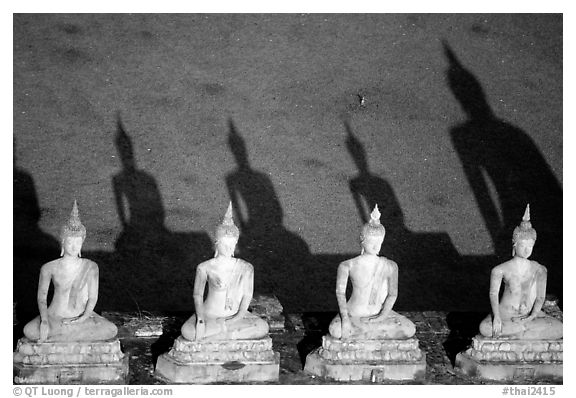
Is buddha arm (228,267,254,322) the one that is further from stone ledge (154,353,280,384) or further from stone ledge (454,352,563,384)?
stone ledge (454,352,563,384)

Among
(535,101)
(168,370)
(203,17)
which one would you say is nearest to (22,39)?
(203,17)

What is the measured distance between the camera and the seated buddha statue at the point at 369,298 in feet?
80.9

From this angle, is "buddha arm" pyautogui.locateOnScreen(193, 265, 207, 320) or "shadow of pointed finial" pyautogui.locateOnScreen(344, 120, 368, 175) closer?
"buddha arm" pyautogui.locateOnScreen(193, 265, 207, 320)

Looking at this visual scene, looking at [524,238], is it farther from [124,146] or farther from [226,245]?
[124,146]

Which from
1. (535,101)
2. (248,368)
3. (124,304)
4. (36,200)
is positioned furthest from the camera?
(535,101)

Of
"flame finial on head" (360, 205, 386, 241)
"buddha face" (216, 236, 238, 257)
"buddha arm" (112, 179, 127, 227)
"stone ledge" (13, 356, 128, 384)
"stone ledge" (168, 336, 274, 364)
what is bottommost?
"stone ledge" (13, 356, 128, 384)

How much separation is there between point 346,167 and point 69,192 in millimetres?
4258

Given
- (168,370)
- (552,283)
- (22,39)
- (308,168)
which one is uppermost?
(22,39)

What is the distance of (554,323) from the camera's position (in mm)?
25109

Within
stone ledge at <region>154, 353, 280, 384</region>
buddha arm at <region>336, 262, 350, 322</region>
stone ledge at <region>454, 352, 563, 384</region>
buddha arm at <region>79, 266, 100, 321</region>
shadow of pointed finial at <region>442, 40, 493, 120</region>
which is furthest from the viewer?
shadow of pointed finial at <region>442, 40, 493, 120</region>

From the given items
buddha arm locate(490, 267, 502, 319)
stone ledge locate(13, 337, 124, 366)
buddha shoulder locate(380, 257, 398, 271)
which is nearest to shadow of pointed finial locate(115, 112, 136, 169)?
stone ledge locate(13, 337, 124, 366)

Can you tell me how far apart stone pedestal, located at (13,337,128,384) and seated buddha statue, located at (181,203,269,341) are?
100cm

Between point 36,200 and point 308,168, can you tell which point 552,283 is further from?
point 36,200

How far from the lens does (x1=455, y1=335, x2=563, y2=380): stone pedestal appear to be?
24906 mm
